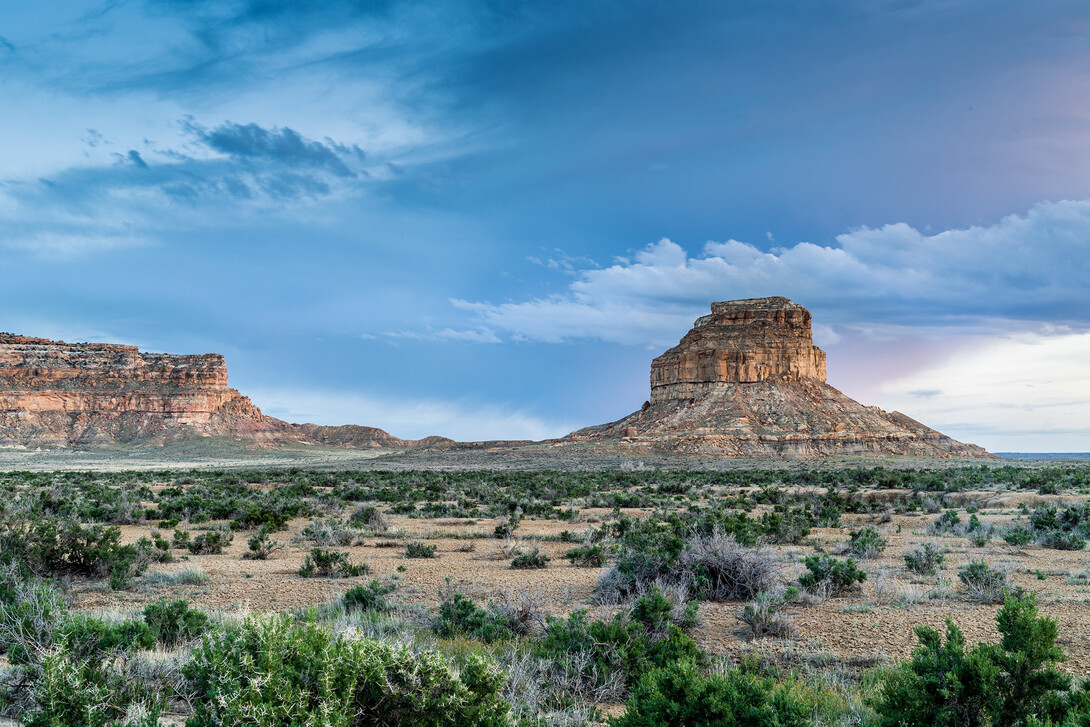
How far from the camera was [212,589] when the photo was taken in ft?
34.4

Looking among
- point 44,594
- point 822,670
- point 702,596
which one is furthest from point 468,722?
point 702,596

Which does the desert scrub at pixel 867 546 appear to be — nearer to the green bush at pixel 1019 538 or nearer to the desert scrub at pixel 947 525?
the green bush at pixel 1019 538

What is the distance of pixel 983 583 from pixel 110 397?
137 metres

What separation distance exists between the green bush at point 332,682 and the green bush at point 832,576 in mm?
6825

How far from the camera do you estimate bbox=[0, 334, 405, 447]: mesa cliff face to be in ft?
372

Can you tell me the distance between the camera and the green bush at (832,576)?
31.0 feet

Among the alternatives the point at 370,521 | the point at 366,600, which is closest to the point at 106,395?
the point at 370,521

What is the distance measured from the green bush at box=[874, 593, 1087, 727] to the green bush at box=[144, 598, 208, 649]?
604cm

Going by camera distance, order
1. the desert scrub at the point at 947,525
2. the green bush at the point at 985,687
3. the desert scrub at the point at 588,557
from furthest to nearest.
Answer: the desert scrub at the point at 947,525
the desert scrub at the point at 588,557
the green bush at the point at 985,687

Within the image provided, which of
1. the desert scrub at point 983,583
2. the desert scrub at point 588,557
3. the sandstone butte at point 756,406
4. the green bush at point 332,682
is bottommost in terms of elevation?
the desert scrub at point 588,557

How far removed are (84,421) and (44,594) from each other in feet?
434

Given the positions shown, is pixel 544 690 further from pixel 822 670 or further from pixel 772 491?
pixel 772 491

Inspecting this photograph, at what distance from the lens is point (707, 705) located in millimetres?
4066

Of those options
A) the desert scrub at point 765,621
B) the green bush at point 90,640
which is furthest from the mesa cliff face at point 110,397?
the desert scrub at point 765,621
